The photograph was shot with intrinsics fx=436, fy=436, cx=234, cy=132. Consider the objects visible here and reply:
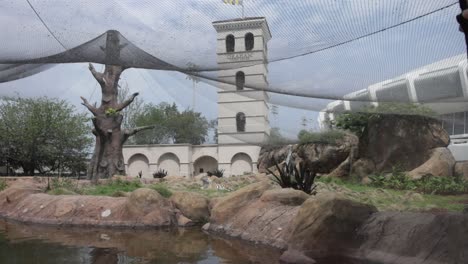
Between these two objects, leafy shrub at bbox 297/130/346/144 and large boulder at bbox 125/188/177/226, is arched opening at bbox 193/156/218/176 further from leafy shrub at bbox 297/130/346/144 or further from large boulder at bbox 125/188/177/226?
large boulder at bbox 125/188/177/226

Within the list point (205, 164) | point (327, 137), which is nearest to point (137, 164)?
point (205, 164)

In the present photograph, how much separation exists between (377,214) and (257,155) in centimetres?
2577

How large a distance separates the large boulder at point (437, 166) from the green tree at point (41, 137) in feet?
75.2

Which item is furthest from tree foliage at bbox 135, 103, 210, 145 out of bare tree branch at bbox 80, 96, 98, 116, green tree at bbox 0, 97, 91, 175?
bare tree branch at bbox 80, 96, 98, 116

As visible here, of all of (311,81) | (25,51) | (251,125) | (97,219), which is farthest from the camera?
(251,125)

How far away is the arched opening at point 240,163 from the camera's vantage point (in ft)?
103

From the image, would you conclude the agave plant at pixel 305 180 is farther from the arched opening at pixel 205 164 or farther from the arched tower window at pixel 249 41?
the arched opening at pixel 205 164

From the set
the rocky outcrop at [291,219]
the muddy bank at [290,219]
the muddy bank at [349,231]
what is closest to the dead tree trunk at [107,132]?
the muddy bank at [290,219]

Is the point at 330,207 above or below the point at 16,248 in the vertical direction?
above

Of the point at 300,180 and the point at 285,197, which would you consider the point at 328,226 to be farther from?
the point at 300,180

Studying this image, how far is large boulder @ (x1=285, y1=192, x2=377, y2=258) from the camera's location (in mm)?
5062

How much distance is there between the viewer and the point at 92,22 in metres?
5.48

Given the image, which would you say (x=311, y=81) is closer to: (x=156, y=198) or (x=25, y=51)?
(x=156, y=198)

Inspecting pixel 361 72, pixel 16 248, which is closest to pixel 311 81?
pixel 361 72
